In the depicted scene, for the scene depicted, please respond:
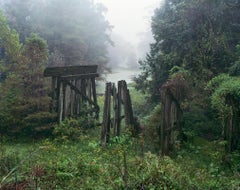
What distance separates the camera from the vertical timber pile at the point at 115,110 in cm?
947

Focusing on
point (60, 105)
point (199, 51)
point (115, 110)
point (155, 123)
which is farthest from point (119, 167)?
point (199, 51)

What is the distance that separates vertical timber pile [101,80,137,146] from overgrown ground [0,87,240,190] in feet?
1.16

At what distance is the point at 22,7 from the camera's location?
2358 centimetres

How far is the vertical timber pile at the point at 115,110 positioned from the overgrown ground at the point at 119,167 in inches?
13.9

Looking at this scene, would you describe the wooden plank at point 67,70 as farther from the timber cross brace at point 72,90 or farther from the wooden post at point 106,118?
the wooden post at point 106,118

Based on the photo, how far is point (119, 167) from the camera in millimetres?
5898

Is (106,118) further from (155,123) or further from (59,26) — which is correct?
(59,26)

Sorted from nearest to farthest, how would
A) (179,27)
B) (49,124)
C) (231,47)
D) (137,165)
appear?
(137,165)
(49,124)
(231,47)
(179,27)

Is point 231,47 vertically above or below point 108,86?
above

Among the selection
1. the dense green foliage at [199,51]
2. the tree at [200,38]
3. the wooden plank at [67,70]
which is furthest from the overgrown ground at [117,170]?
the tree at [200,38]

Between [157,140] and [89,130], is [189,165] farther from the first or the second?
[89,130]

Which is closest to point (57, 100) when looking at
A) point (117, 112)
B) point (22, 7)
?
point (117, 112)

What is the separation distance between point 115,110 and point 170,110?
216 cm

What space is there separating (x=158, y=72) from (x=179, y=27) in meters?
2.28
